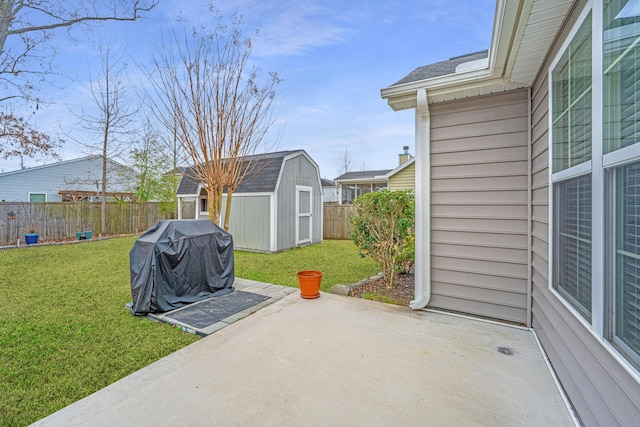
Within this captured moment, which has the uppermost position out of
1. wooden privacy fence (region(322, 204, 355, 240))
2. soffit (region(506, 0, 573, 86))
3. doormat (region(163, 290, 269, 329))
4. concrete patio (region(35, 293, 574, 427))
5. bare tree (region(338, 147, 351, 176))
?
bare tree (region(338, 147, 351, 176))

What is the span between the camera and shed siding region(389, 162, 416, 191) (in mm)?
12373

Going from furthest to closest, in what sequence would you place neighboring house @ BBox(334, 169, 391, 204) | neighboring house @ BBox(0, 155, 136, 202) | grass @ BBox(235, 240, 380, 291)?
1. neighboring house @ BBox(334, 169, 391, 204)
2. neighboring house @ BBox(0, 155, 136, 202)
3. grass @ BBox(235, 240, 380, 291)

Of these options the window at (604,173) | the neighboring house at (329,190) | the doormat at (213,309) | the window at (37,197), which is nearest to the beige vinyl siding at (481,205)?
the window at (604,173)

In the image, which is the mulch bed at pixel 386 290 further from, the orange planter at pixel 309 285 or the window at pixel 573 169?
the window at pixel 573 169

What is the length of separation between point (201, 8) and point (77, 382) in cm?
566

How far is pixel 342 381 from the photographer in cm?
217

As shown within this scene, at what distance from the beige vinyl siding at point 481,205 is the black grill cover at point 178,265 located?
3114 mm

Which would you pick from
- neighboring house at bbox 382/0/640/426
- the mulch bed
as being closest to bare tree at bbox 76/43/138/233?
the mulch bed

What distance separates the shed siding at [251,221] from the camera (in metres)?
8.49

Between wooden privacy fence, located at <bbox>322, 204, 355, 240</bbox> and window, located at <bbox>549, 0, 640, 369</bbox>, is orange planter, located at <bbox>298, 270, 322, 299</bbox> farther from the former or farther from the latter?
wooden privacy fence, located at <bbox>322, 204, 355, 240</bbox>

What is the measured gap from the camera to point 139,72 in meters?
5.03

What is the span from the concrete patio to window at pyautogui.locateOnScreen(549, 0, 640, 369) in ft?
2.58

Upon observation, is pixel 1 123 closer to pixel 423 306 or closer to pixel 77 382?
pixel 77 382

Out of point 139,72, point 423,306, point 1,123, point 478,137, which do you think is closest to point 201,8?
point 139,72
